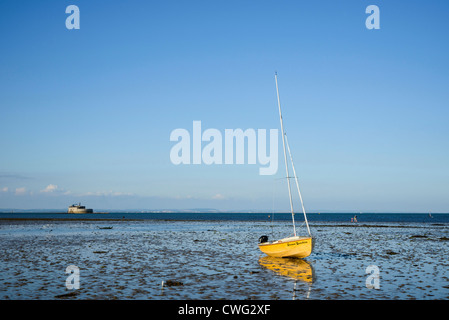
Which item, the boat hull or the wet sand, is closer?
the wet sand

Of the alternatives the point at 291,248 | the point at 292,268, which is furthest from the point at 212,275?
the point at 291,248

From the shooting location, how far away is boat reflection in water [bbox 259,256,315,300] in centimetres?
2480

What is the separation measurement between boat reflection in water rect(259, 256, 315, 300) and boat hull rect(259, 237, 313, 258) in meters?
0.53

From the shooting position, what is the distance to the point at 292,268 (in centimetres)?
2941

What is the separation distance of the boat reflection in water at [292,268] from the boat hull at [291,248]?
0.53m

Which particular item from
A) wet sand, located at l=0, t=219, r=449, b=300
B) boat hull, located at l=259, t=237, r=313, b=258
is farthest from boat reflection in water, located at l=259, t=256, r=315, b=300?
boat hull, located at l=259, t=237, r=313, b=258

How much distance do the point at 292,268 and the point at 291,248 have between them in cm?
370

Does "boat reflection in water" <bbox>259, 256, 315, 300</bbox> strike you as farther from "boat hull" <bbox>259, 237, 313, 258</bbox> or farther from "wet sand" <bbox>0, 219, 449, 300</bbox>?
"boat hull" <bbox>259, 237, 313, 258</bbox>

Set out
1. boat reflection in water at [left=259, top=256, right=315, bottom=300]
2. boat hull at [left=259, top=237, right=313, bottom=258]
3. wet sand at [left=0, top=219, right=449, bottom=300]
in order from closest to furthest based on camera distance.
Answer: wet sand at [left=0, top=219, right=449, bottom=300], boat reflection in water at [left=259, top=256, right=315, bottom=300], boat hull at [left=259, top=237, right=313, bottom=258]

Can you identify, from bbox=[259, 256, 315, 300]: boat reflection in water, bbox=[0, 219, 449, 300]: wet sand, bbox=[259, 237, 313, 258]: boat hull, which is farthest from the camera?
bbox=[259, 237, 313, 258]: boat hull

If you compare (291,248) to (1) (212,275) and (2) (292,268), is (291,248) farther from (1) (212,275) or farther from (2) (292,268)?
(1) (212,275)

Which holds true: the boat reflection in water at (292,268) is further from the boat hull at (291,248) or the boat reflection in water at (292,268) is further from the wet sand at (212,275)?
the boat hull at (291,248)
